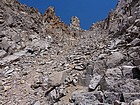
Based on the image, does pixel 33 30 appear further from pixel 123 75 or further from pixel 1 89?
pixel 123 75

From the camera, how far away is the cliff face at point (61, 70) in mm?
8391

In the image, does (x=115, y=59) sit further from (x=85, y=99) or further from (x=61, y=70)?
(x=61, y=70)

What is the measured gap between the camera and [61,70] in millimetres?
13500

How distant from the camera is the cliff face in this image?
839cm

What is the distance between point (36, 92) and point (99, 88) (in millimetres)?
3918

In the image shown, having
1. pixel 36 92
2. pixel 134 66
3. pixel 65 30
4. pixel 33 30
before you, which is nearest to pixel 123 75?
pixel 134 66

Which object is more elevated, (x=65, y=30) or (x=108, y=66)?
(x=65, y=30)

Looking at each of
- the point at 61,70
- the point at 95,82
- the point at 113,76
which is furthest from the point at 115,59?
the point at 61,70

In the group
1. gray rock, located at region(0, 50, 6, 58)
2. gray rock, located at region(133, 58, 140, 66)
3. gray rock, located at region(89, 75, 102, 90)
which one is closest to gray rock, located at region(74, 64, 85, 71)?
gray rock, located at region(89, 75, 102, 90)

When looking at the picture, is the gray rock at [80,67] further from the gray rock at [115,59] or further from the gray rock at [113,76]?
the gray rock at [113,76]

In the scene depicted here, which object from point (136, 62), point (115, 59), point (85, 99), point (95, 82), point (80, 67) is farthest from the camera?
point (80, 67)

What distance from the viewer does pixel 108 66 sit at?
10570 mm

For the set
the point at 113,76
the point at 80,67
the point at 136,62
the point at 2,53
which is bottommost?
the point at 113,76

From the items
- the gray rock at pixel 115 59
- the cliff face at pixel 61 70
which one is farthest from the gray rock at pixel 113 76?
the gray rock at pixel 115 59
